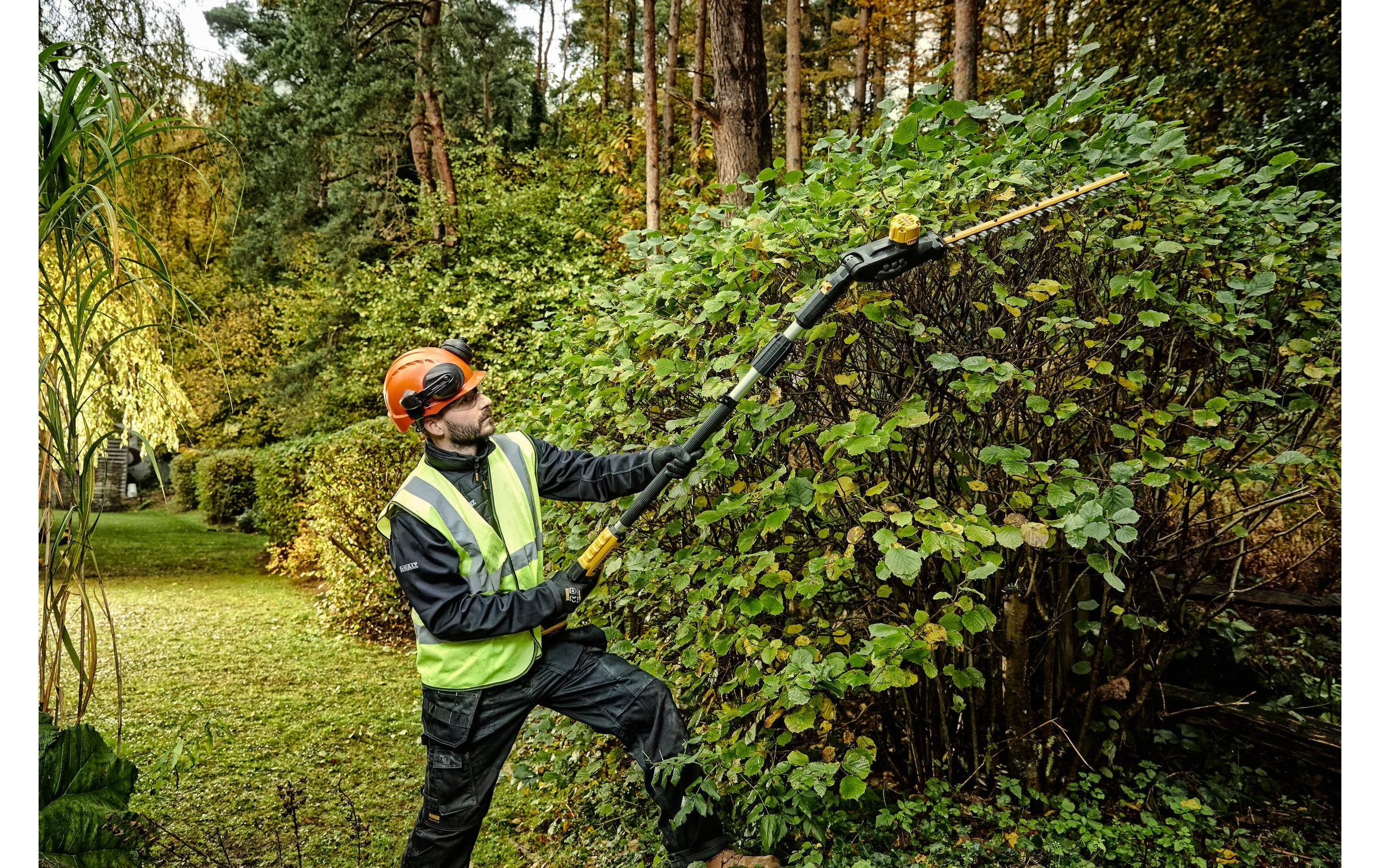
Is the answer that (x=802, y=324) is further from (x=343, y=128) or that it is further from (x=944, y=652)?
(x=343, y=128)

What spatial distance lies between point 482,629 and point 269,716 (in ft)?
13.9

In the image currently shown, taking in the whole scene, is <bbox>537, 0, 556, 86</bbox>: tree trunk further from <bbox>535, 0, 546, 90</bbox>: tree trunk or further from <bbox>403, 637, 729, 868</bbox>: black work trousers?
<bbox>403, 637, 729, 868</bbox>: black work trousers

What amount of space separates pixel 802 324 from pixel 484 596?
1313 mm

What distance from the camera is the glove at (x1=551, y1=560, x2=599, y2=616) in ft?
8.44

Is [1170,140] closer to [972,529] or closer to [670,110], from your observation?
[972,529]

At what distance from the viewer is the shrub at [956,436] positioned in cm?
237

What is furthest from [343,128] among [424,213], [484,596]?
[484,596]

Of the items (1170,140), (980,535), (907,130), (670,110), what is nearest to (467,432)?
(980,535)

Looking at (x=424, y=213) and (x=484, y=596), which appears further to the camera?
(x=424, y=213)

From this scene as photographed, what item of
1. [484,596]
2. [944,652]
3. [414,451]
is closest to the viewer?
[484,596]

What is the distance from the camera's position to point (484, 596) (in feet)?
8.27

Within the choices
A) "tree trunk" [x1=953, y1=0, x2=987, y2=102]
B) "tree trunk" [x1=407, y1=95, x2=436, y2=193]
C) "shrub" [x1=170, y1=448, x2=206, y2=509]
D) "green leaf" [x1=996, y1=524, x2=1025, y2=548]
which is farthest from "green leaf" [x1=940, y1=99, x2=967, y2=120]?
"shrub" [x1=170, y1=448, x2=206, y2=509]

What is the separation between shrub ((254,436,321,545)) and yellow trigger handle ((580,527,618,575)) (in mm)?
8759

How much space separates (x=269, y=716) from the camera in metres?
5.70
